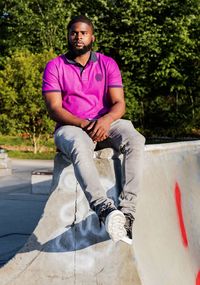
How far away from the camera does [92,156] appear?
12.2 feet

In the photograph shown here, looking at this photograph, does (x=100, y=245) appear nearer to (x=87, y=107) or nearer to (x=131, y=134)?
(x=131, y=134)

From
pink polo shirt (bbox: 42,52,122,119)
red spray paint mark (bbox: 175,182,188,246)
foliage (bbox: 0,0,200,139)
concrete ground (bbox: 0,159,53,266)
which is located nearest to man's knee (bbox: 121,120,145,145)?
pink polo shirt (bbox: 42,52,122,119)

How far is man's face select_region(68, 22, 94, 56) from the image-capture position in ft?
13.5

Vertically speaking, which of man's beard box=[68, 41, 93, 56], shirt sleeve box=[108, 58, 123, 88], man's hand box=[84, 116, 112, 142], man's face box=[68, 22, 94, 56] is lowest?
man's hand box=[84, 116, 112, 142]

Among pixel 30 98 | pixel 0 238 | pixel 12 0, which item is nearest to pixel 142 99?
pixel 12 0

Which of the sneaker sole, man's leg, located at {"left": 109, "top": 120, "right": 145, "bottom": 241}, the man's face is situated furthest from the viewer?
the man's face

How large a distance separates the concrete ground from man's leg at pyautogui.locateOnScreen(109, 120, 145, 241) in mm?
1876

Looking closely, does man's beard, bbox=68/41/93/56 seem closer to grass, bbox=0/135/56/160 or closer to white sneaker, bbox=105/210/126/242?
white sneaker, bbox=105/210/126/242

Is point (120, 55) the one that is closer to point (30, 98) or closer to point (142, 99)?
point (142, 99)

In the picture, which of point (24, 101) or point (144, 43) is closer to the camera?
point (24, 101)

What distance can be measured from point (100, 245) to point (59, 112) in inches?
39.2

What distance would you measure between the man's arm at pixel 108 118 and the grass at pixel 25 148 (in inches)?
531

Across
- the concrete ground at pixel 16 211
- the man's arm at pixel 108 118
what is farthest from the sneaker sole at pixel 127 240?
the concrete ground at pixel 16 211

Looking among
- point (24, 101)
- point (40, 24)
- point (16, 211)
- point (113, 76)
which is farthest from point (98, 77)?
point (40, 24)
